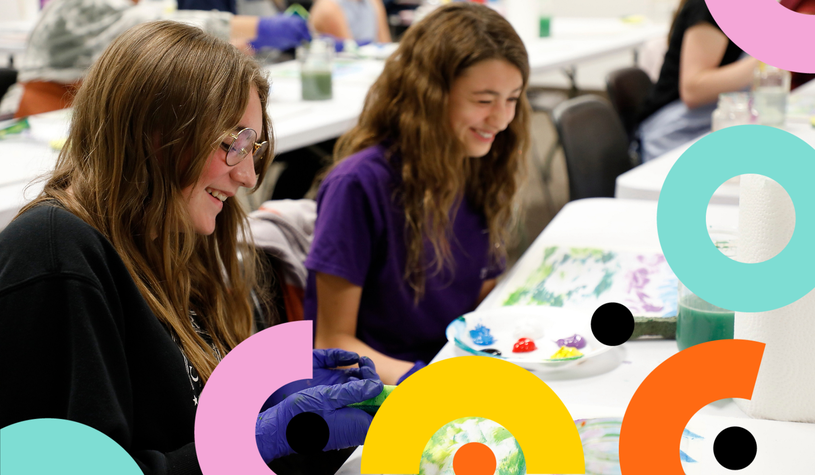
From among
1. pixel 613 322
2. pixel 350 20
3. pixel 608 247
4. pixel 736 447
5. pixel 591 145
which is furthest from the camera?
pixel 350 20

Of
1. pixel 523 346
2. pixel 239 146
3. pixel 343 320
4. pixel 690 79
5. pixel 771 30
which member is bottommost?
pixel 343 320

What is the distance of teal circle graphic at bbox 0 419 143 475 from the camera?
61 centimetres

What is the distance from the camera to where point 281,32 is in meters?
3.26

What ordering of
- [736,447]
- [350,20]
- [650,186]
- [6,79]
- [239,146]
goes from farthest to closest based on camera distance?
[350,20] < [6,79] < [650,186] < [239,146] < [736,447]

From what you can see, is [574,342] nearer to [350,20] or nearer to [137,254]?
[137,254]

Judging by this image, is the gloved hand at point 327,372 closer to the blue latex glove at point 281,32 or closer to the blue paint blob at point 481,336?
the blue paint blob at point 481,336

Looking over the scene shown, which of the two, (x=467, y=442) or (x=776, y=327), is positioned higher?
(x=776, y=327)

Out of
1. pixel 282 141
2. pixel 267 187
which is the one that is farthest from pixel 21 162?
pixel 267 187

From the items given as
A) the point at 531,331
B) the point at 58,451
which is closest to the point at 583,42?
the point at 531,331

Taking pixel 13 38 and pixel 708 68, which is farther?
pixel 13 38

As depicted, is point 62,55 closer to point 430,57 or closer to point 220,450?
point 430,57

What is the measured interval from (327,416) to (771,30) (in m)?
0.63

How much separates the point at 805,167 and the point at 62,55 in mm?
2500

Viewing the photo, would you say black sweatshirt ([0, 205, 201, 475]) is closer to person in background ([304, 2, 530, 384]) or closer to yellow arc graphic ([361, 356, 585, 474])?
yellow arc graphic ([361, 356, 585, 474])
